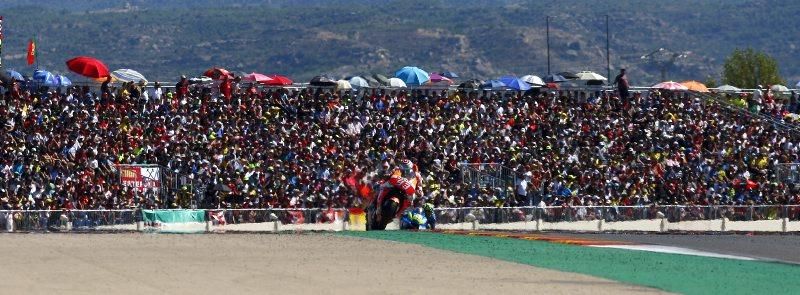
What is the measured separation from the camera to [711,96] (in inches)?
2362

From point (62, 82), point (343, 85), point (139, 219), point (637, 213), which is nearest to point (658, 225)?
point (637, 213)

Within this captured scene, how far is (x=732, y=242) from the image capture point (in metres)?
38.5

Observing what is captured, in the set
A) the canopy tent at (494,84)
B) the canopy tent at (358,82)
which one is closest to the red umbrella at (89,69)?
the canopy tent at (358,82)

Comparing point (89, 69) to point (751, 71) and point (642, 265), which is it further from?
point (751, 71)

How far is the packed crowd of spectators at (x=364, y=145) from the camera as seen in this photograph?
150ft

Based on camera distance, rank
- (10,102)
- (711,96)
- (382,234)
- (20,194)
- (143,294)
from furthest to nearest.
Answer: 1. (711,96)
2. (10,102)
3. (20,194)
4. (382,234)
5. (143,294)

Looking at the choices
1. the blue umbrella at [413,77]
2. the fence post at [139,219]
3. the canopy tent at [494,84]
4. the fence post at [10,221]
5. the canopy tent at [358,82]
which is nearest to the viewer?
the fence post at [10,221]

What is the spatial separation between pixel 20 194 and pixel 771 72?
412 feet

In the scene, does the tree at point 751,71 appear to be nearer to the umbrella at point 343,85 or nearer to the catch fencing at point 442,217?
the umbrella at point 343,85

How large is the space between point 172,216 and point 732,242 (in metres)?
12.9

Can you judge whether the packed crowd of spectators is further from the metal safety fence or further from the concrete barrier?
the concrete barrier

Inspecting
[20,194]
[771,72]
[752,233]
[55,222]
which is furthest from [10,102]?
[771,72]

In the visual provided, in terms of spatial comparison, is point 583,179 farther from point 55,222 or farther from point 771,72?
point 771,72

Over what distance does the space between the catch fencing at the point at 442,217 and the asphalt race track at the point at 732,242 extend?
2.29 meters
